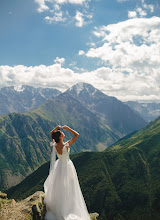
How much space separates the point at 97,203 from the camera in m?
199

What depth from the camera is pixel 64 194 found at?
15000mm

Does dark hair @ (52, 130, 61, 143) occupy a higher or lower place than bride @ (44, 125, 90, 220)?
higher

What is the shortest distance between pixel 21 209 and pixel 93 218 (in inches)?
361

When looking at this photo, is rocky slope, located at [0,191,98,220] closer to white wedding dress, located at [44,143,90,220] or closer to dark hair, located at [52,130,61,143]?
white wedding dress, located at [44,143,90,220]

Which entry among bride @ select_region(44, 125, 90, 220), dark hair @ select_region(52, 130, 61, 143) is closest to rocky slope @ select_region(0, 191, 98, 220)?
bride @ select_region(44, 125, 90, 220)

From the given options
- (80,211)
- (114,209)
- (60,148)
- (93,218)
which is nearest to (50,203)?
(80,211)

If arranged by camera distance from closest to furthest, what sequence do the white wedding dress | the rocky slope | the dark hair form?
the rocky slope, the white wedding dress, the dark hair

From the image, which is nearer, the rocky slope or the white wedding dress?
the rocky slope

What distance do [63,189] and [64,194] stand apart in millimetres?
416

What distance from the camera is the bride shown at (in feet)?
47.8

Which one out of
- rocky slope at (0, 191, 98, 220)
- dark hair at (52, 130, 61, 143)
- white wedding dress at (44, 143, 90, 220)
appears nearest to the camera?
rocky slope at (0, 191, 98, 220)

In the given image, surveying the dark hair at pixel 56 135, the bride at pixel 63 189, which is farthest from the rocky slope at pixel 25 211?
the dark hair at pixel 56 135

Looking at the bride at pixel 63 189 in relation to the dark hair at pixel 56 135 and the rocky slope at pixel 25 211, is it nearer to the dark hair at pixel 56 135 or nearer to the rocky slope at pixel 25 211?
the dark hair at pixel 56 135

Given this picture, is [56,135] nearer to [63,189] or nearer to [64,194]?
[63,189]
